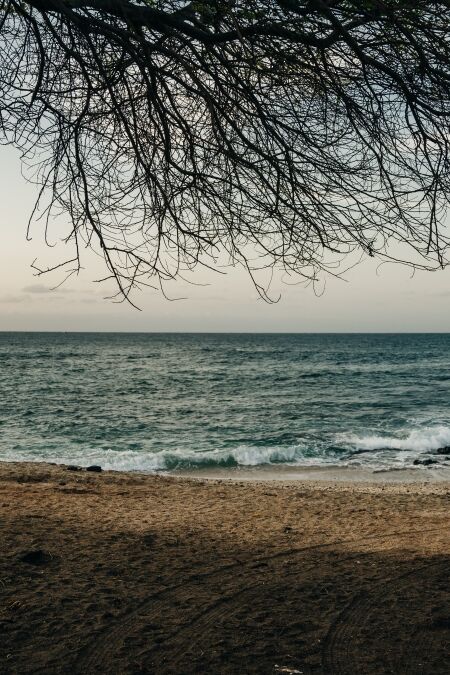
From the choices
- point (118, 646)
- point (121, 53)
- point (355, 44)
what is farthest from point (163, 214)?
point (118, 646)

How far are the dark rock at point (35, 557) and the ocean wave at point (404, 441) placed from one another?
14.3m

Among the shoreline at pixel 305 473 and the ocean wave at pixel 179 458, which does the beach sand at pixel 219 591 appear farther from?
the ocean wave at pixel 179 458

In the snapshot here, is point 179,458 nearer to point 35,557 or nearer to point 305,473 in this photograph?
point 305,473

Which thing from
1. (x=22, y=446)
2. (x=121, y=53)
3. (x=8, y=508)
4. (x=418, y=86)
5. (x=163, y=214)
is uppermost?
(x=121, y=53)

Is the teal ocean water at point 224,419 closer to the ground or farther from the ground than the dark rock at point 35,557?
closer to the ground

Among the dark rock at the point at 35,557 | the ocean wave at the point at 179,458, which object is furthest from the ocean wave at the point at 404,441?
the dark rock at the point at 35,557

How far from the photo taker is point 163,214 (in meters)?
4.22

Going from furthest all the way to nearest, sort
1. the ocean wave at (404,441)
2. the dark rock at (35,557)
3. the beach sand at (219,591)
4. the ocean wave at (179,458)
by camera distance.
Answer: the ocean wave at (404,441) < the ocean wave at (179,458) < the dark rock at (35,557) < the beach sand at (219,591)

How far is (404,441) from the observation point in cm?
1981

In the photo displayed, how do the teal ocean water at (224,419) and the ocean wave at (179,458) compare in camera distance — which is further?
the teal ocean water at (224,419)

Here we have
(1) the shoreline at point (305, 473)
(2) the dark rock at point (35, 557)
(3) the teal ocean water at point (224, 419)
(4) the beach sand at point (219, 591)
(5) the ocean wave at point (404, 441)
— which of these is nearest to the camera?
(4) the beach sand at point (219, 591)

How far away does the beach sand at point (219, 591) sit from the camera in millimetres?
3900

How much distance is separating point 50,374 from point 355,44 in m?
45.4

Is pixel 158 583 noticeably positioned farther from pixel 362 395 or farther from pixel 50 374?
pixel 50 374
